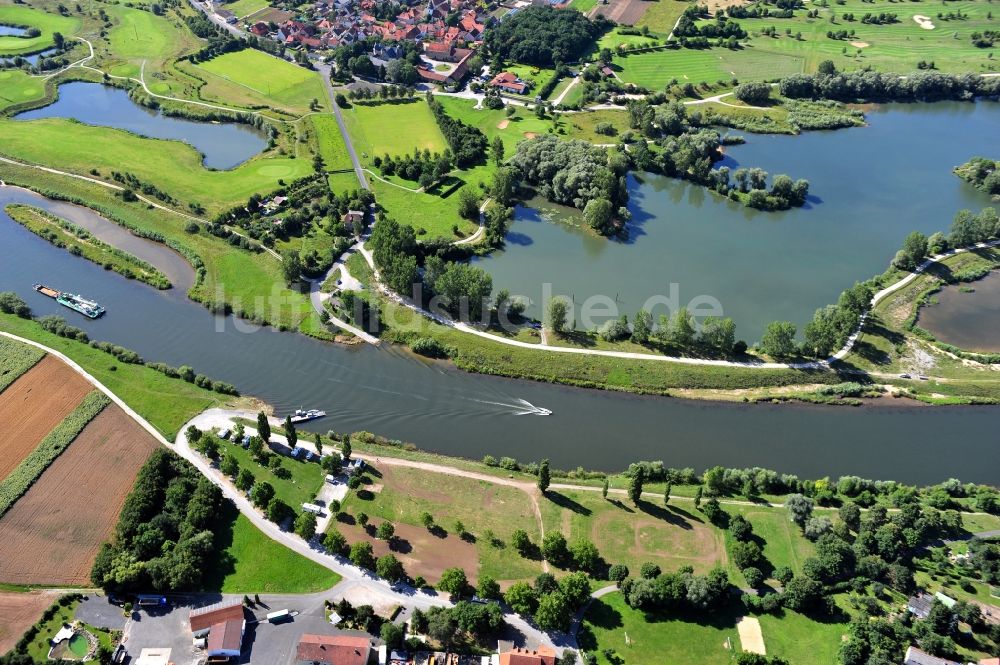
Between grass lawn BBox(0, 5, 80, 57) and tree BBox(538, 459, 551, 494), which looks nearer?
tree BBox(538, 459, 551, 494)

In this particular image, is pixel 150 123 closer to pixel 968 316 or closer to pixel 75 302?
pixel 75 302

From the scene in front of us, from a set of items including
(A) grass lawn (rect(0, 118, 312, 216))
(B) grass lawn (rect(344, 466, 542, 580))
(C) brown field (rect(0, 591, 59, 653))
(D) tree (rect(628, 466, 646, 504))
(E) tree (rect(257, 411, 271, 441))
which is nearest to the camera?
(C) brown field (rect(0, 591, 59, 653))

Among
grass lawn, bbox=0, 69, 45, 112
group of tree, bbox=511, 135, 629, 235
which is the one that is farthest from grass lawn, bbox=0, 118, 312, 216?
group of tree, bbox=511, 135, 629, 235

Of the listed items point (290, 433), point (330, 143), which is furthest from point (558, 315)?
point (330, 143)

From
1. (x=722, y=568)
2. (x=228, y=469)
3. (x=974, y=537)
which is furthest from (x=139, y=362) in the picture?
(x=974, y=537)

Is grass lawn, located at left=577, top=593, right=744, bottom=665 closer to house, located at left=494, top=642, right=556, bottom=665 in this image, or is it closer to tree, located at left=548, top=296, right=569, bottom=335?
house, located at left=494, top=642, right=556, bottom=665

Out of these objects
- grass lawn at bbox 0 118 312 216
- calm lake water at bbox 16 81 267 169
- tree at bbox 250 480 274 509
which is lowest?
tree at bbox 250 480 274 509
